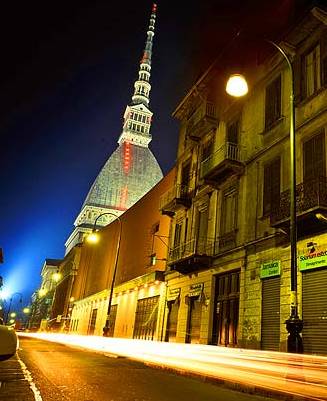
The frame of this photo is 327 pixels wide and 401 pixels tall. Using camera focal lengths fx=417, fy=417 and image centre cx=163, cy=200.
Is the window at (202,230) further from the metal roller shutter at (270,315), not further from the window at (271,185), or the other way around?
the metal roller shutter at (270,315)

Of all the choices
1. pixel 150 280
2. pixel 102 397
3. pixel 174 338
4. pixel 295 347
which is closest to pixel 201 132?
pixel 150 280

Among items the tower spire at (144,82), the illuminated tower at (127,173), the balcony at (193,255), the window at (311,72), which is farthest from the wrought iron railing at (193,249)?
the tower spire at (144,82)

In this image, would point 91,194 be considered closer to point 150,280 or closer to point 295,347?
point 150,280

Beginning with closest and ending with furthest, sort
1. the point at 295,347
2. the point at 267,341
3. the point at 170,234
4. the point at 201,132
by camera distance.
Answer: the point at 295,347, the point at 267,341, the point at 201,132, the point at 170,234

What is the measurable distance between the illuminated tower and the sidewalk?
117 m

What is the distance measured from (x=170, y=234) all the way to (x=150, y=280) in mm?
3508

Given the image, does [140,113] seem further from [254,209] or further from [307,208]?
[307,208]

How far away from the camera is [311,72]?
17.6m

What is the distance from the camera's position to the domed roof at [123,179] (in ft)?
428

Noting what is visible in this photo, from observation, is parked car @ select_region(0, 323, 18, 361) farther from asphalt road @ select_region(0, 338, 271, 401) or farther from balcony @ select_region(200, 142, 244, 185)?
balcony @ select_region(200, 142, 244, 185)

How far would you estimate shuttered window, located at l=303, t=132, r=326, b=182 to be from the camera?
15523mm

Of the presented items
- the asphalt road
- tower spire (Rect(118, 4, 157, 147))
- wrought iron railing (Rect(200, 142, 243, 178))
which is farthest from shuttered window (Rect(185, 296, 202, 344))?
tower spire (Rect(118, 4, 157, 147))

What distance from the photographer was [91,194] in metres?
131

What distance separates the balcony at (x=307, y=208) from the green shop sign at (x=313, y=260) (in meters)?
0.83
